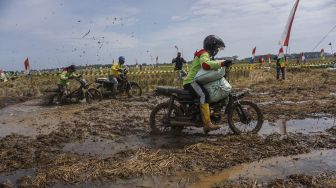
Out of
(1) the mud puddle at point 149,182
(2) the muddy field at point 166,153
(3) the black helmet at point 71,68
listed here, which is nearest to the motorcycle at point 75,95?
(3) the black helmet at point 71,68

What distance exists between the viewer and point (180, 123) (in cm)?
894

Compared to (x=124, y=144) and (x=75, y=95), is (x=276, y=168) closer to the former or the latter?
(x=124, y=144)

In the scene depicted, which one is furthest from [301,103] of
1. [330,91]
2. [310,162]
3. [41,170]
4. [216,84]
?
[41,170]

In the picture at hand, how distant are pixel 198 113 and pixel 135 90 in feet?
33.7

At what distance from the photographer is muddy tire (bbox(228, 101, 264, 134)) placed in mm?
8609

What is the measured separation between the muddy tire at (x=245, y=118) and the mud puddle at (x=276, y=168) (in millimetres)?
1829

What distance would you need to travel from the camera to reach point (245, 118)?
8.66 meters

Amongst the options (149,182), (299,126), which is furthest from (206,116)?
(149,182)

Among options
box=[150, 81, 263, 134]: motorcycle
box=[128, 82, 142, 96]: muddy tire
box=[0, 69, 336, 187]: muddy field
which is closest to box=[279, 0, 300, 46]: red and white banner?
box=[0, 69, 336, 187]: muddy field

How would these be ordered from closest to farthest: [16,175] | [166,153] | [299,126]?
1. [16,175]
2. [166,153]
3. [299,126]

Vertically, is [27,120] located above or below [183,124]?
below

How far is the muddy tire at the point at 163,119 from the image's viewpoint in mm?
9141

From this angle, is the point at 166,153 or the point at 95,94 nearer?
the point at 166,153

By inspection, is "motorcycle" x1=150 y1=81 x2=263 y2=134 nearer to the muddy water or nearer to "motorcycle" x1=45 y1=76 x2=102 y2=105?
the muddy water
